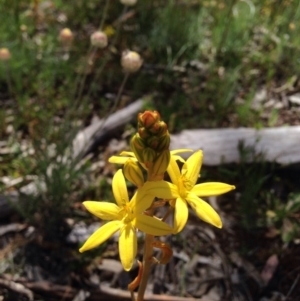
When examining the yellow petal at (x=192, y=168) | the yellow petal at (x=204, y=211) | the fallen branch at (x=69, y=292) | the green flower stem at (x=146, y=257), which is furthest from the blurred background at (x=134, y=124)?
the yellow petal at (x=204, y=211)

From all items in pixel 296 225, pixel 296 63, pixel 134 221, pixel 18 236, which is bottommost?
pixel 18 236

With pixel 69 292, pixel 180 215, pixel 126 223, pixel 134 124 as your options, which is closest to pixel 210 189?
pixel 180 215

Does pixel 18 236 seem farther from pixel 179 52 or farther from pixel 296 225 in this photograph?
pixel 179 52

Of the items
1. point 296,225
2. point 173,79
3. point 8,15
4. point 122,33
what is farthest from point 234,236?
point 8,15

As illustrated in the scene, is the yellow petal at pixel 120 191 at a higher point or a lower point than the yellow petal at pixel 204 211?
lower

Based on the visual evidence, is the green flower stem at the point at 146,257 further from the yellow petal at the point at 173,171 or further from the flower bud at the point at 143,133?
the flower bud at the point at 143,133

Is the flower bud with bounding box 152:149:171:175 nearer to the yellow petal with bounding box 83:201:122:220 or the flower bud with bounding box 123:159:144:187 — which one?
the flower bud with bounding box 123:159:144:187

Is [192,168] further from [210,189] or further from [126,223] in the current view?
[126,223]
